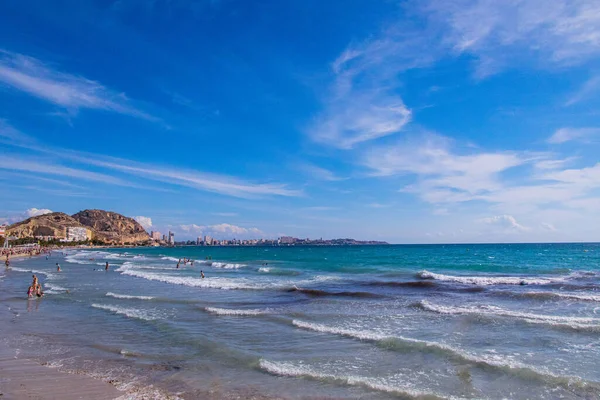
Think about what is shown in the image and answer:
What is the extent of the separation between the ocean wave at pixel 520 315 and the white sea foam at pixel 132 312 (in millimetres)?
13206

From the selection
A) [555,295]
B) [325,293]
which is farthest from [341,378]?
[555,295]

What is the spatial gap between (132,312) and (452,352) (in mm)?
14447

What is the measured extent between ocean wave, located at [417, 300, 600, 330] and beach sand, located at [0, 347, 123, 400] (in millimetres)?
14775

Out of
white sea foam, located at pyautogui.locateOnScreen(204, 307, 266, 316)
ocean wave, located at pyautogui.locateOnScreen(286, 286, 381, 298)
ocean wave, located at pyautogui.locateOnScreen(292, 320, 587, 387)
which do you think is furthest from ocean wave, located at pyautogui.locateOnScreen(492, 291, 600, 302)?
white sea foam, located at pyautogui.locateOnScreen(204, 307, 266, 316)

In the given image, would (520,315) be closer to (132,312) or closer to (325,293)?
(325,293)

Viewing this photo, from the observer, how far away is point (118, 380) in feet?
30.7

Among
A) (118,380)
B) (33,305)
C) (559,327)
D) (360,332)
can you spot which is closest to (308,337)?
(360,332)

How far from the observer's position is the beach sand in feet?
27.3

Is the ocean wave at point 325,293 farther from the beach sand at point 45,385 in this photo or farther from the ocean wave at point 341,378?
the beach sand at point 45,385

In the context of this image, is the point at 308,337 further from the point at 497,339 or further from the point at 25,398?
the point at 25,398

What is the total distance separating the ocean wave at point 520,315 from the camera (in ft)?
49.5

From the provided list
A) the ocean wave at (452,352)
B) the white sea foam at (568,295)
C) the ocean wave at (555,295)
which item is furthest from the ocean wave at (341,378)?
the white sea foam at (568,295)

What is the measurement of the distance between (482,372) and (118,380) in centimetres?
915

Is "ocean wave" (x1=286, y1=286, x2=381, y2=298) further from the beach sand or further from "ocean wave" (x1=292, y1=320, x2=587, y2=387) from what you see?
the beach sand
